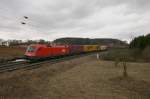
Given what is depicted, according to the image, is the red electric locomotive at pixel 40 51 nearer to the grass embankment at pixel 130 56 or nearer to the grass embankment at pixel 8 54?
the grass embankment at pixel 8 54

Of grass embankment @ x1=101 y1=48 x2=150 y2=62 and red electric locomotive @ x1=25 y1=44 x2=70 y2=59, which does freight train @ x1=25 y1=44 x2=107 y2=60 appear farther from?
grass embankment @ x1=101 y1=48 x2=150 y2=62

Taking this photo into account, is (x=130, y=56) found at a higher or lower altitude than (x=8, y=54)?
lower

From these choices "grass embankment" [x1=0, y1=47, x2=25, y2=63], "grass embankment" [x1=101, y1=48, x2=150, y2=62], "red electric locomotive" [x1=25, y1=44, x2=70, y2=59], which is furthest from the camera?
"grass embankment" [x1=101, y1=48, x2=150, y2=62]

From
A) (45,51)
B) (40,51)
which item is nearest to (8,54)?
(45,51)

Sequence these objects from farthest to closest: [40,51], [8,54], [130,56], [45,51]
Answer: [8,54] → [130,56] → [45,51] → [40,51]

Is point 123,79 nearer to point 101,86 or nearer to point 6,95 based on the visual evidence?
point 101,86

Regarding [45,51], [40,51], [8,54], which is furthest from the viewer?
[8,54]

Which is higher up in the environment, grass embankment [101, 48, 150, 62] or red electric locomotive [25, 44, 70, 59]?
red electric locomotive [25, 44, 70, 59]

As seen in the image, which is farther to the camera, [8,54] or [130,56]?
[8,54]

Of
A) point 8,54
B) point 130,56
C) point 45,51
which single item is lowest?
point 130,56

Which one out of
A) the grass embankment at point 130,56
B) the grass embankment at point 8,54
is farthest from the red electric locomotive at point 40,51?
the grass embankment at point 130,56

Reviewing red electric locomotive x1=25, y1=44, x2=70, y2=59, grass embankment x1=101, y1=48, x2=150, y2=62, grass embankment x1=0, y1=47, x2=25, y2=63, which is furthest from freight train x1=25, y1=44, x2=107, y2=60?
grass embankment x1=101, y1=48, x2=150, y2=62

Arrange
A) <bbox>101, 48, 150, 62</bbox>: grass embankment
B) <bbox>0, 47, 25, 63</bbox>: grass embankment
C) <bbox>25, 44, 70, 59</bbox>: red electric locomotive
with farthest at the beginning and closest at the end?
<bbox>101, 48, 150, 62</bbox>: grass embankment, <bbox>0, 47, 25, 63</bbox>: grass embankment, <bbox>25, 44, 70, 59</bbox>: red electric locomotive

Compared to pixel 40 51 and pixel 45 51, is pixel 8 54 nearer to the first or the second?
pixel 45 51
